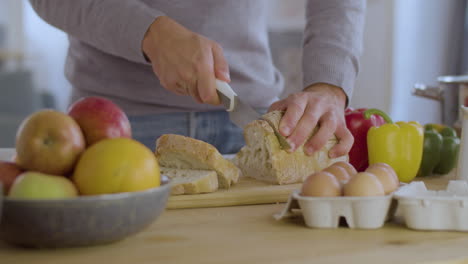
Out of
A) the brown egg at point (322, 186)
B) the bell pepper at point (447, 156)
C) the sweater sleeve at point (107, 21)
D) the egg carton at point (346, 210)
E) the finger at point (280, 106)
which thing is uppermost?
the sweater sleeve at point (107, 21)

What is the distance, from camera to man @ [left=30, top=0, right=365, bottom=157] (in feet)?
4.79

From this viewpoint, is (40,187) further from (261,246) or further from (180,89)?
(180,89)

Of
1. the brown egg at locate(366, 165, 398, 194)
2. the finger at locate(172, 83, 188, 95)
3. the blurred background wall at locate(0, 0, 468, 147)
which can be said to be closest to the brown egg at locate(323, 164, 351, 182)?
the brown egg at locate(366, 165, 398, 194)

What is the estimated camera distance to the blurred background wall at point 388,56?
14.2ft

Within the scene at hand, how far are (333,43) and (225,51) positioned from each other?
0.39m

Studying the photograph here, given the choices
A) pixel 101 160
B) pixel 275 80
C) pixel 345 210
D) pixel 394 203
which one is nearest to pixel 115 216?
pixel 101 160

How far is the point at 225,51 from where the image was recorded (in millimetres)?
1938

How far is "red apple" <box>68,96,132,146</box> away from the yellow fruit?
0.06m

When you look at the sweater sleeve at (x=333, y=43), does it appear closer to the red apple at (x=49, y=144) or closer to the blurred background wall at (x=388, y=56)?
the red apple at (x=49, y=144)

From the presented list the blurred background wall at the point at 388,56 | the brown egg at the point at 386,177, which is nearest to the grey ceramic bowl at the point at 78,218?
the brown egg at the point at 386,177

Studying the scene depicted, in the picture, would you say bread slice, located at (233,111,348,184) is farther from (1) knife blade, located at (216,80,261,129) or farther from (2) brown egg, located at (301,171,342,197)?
(2) brown egg, located at (301,171,342,197)

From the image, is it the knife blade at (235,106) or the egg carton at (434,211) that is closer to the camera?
the egg carton at (434,211)

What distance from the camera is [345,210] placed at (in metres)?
0.99

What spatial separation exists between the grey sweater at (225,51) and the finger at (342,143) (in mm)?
166
